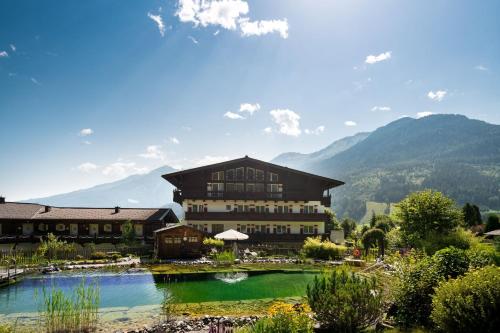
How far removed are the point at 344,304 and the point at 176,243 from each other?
21656mm

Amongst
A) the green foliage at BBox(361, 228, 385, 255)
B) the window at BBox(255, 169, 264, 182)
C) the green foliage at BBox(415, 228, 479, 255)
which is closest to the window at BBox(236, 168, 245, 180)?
the window at BBox(255, 169, 264, 182)

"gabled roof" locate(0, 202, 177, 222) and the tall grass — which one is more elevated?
"gabled roof" locate(0, 202, 177, 222)

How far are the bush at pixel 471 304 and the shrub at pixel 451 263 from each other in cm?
166

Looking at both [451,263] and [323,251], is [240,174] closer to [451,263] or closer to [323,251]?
[323,251]

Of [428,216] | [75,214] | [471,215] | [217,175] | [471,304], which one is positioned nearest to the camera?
[471,304]

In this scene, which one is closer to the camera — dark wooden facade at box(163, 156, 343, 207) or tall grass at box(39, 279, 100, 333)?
tall grass at box(39, 279, 100, 333)

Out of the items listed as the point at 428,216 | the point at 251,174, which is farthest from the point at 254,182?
the point at 428,216

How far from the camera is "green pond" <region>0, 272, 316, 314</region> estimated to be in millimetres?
17000

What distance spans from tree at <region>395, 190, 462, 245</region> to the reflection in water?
12.5 meters

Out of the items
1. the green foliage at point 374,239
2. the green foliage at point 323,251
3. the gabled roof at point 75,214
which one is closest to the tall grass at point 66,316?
the green foliage at point 323,251

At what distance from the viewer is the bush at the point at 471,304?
27.6 ft

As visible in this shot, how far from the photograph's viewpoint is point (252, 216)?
43.6 meters

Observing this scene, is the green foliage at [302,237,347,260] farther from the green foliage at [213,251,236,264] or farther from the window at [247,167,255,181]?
the window at [247,167,255,181]

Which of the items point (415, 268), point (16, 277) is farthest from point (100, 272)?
point (415, 268)
